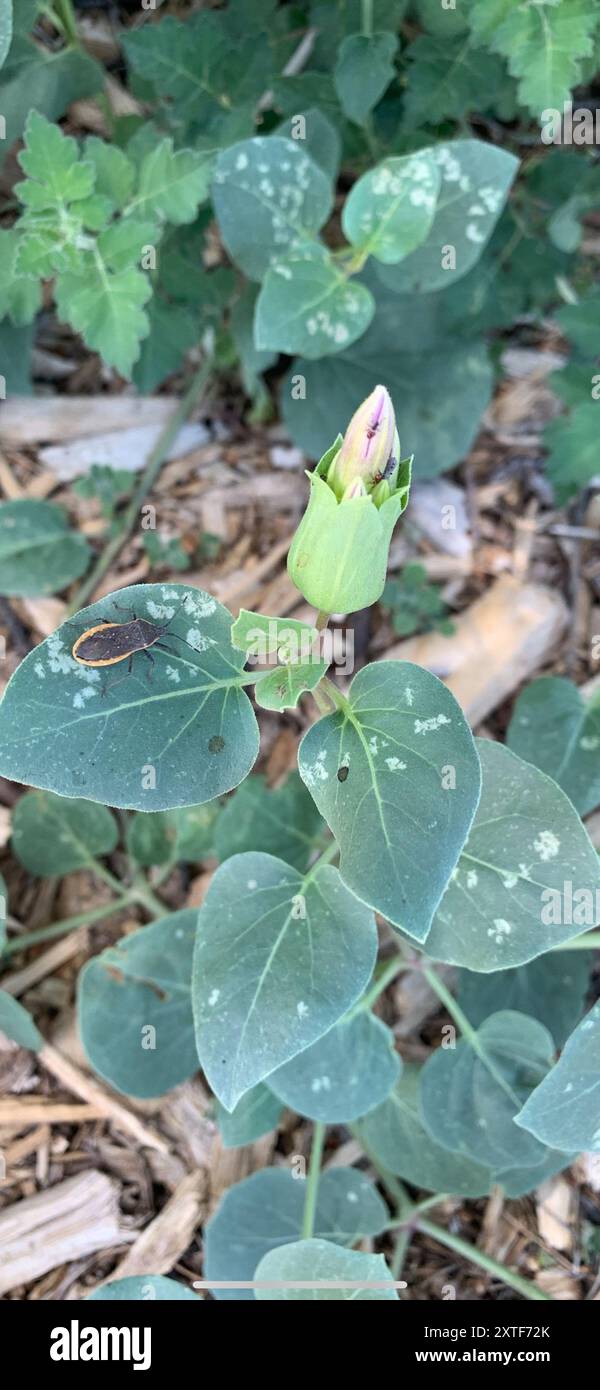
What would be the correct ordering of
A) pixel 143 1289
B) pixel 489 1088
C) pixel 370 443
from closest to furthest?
1. pixel 370 443
2. pixel 143 1289
3. pixel 489 1088

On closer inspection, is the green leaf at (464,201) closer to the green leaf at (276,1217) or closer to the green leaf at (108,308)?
the green leaf at (108,308)

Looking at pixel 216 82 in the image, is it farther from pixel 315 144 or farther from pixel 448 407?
pixel 448 407

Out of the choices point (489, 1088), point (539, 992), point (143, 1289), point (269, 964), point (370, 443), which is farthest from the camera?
point (539, 992)

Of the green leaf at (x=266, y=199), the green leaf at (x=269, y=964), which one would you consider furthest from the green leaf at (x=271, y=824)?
the green leaf at (x=266, y=199)

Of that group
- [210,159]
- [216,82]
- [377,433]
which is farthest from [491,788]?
[216,82]

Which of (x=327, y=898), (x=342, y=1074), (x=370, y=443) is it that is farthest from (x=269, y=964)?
(x=370, y=443)

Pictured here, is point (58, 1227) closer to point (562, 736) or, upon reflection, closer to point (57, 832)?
point (57, 832)

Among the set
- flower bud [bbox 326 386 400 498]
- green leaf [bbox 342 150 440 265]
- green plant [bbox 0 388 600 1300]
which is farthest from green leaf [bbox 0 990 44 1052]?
green leaf [bbox 342 150 440 265]
